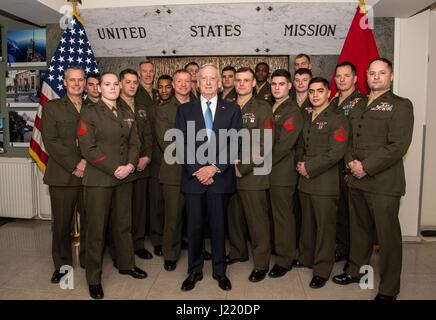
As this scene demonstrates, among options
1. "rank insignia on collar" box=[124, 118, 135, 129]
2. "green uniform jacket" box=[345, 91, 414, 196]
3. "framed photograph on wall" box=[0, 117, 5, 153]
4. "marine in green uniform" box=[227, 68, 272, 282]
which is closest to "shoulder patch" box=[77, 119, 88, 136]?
"rank insignia on collar" box=[124, 118, 135, 129]

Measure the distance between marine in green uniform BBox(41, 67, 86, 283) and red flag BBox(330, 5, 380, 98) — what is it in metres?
2.50

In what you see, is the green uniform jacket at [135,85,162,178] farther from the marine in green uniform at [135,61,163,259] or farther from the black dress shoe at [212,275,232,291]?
the black dress shoe at [212,275,232,291]

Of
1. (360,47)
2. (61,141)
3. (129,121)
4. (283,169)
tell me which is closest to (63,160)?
(61,141)

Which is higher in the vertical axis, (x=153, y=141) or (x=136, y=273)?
(x=153, y=141)

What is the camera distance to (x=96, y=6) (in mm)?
4379

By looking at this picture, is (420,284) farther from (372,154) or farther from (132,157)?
(132,157)

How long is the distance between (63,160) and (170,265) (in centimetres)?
128

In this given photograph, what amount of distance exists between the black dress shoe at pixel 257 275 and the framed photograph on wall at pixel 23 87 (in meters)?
3.66

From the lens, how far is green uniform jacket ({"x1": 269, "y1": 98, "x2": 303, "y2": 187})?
320cm

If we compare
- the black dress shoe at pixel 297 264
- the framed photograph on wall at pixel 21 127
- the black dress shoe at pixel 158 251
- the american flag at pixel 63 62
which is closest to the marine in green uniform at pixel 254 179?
the black dress shoe at pixel 297 264

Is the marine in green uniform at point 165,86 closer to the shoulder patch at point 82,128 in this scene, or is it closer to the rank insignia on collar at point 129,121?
the rank insignia on collar at point 129,121

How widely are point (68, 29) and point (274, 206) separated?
298 cm

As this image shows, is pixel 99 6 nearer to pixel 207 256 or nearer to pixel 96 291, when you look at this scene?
pixel 207 256

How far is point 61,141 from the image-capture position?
3.18m
